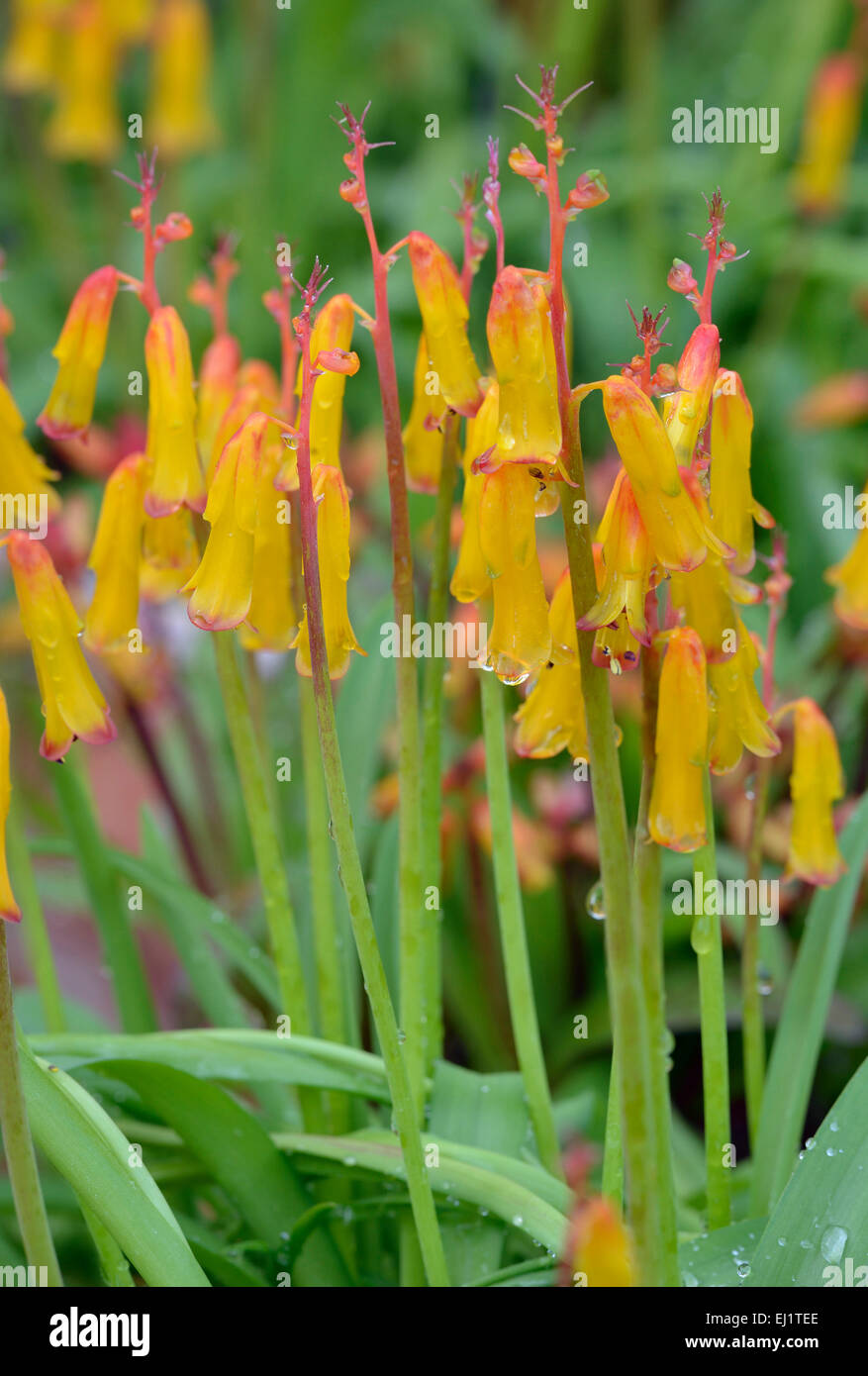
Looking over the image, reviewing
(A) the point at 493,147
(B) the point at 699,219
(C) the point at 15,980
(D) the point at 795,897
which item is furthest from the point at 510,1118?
(B) the point at 699,219

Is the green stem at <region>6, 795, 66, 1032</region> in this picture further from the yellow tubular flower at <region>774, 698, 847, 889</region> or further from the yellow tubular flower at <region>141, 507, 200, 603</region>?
→ the yellow tubular flower at <region>774, 698, 847, 889</region>

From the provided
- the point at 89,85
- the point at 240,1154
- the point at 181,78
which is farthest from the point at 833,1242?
the point at 181,78

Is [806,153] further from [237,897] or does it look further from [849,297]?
[237,897]

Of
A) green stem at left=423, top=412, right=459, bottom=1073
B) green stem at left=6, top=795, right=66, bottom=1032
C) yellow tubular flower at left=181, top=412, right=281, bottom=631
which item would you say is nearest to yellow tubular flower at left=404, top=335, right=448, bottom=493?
green stem at left=423, top=412, right=459, bottom=1073

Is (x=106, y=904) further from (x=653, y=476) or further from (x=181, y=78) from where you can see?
(x=181, y=78)

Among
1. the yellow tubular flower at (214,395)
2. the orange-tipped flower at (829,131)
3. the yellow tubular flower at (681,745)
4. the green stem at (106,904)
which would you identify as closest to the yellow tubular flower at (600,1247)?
the yellow tubular flower at (681,745)
